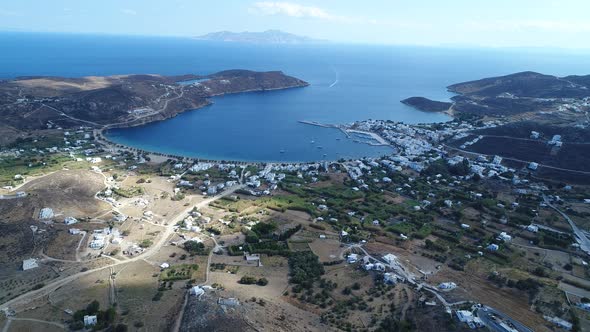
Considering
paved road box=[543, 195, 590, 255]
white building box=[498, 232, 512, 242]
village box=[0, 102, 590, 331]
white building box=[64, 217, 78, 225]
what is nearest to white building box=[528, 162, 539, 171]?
village box=[0, 102, 590, 331]

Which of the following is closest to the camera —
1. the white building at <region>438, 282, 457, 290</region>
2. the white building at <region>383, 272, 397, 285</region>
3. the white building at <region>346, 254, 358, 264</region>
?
the white building at <region>438, 282, 457, 290</region>

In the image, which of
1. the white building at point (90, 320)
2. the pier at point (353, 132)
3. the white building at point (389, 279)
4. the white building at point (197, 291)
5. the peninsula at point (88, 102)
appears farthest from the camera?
the pier at point (353, 132)

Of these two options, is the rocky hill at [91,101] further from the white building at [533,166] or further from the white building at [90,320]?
the white building at [533,166]

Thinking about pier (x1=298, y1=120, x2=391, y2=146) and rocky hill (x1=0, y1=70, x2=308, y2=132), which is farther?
rocky hill (x1=0, y1=70, x2=308, y2=132)

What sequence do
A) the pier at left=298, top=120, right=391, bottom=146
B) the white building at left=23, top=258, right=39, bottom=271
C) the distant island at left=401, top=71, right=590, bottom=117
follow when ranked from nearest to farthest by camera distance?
the white building at left=23, top=258, right=39, bottom=271, the pier at left=298, top=120, right=391, bottom=146, the distant island at left=401, top=71, right=590, bottom=117

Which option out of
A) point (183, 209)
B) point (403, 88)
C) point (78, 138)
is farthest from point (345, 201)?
point (403, 88)

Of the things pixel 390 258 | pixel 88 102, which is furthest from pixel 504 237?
pixel 88 102

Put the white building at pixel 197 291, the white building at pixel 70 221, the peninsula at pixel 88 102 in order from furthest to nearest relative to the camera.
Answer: the peninsula at pixel 88 102 → the white building at pixel 70 221 → the white building at pixel 197 291

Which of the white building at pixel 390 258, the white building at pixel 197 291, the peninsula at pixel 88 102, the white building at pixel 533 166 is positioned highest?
the peninsula at pixel 88 102

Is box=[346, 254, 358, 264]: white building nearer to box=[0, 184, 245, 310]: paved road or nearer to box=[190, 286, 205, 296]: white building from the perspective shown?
box=[190, 286, 205, 296]: white building

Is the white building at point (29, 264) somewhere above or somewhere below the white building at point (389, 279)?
below

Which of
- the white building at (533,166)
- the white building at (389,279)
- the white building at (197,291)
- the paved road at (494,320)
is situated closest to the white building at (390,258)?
the white building at (389,279)
